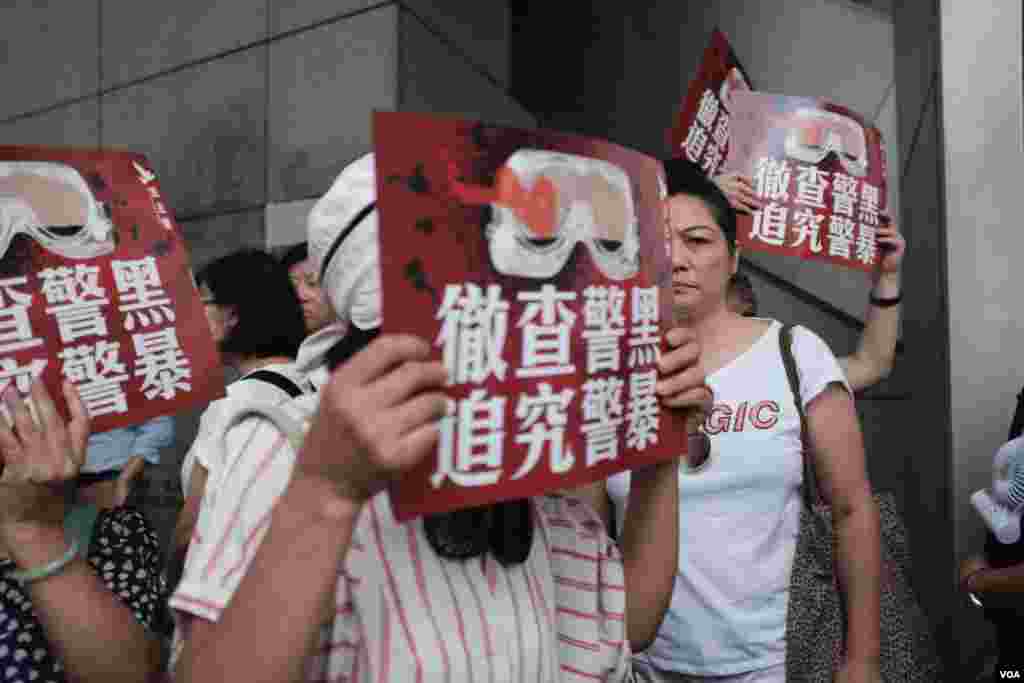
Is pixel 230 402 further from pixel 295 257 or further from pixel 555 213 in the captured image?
pixel 555 213

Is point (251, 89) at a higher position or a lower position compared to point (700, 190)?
higher

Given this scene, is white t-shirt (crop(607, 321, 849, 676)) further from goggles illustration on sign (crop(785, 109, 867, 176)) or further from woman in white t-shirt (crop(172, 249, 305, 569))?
woman in white t-shirt (crop(172, 249, 305, 569))

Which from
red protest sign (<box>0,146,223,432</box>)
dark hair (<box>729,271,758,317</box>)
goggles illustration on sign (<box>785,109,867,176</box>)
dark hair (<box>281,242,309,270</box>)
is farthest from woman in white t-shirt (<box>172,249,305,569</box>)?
goggles illustration on sign (<box>785,109,867,176</box>)

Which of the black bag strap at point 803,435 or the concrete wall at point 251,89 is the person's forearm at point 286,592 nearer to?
the black bag strap at point 803,435

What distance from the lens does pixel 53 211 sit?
42.3 inches

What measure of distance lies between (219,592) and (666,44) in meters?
5.57

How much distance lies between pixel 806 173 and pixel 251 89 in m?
2.89

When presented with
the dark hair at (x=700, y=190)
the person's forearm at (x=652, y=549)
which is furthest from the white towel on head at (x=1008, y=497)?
the person's forearm at (x=652, y=549)

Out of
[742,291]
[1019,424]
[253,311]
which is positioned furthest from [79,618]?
[1019,424]

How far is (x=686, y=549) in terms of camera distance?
57.4 inches

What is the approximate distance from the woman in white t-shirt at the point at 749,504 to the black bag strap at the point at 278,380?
0.78 metres

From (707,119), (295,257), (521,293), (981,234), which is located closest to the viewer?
(521,293)

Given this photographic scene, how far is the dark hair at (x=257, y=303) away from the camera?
78.8 inches

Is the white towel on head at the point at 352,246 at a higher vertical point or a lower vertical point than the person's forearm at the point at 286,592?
higher
